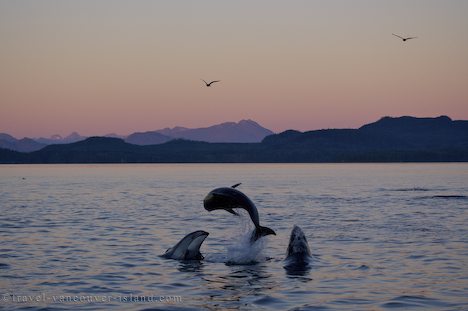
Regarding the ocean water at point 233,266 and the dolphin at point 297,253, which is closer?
the ocean water at point 233,266

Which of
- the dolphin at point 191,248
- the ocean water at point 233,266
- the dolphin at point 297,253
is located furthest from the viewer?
the dolphin at point 191,248

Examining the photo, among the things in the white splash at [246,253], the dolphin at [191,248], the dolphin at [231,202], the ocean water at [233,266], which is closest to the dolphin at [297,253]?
the ocean water at [233,266]

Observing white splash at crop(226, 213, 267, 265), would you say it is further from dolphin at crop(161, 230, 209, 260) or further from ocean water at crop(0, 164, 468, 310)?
dolphin at crop(161, 230, 209, 260)

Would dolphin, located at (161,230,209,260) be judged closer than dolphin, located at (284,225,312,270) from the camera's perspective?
No

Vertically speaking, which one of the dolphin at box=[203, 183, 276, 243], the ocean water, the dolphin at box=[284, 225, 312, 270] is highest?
the dolphin at box=[203, 183, 276, 243]

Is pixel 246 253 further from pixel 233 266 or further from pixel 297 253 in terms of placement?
pixel 297 253

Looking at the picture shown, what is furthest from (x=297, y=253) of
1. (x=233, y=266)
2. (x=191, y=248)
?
(x=191, y=248)

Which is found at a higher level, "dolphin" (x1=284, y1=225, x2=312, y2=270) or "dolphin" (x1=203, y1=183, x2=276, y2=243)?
"dolphin" (x1=203, y1=183, x2=276, y2=243)

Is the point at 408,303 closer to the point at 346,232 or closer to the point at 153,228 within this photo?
the point at 346,232

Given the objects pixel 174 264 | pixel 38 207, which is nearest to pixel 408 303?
pixel 174 264

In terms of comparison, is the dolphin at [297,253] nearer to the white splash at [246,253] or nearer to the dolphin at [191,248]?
the white splash at [246,253]

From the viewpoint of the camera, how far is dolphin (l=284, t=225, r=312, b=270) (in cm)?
2175

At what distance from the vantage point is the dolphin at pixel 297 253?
21753 millimetres

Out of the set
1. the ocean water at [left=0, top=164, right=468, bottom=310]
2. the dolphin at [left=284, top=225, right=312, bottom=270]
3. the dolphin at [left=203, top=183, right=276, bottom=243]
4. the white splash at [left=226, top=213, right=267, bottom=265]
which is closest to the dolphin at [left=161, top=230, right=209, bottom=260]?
the ocean water at [left=0, top=164, right=468, bottom=310]
